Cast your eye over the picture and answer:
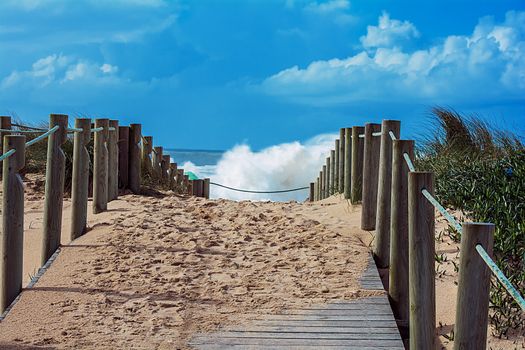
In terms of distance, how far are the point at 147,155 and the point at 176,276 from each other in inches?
253

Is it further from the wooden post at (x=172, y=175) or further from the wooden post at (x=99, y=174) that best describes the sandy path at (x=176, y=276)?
the wooden post at (x=172, y=175)

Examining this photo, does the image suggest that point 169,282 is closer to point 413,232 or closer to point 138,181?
point 413,232

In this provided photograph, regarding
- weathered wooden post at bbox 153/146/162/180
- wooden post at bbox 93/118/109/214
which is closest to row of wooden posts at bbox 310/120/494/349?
wooden post at bbox 93/118/109/214

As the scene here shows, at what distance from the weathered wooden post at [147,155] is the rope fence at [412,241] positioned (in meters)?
4.14

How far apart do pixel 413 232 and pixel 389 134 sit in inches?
104

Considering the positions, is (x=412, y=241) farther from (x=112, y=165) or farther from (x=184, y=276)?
(x=112, y=165)

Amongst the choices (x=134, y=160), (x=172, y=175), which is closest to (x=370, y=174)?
(x=134, y=160)

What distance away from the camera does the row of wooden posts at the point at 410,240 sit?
10.0 feet

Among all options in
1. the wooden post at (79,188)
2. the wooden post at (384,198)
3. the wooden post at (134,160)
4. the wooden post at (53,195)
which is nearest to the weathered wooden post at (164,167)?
the wooden post at (134,160)

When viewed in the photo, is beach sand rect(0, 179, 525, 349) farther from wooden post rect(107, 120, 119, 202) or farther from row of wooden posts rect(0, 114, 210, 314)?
wooden post rect(107, 120, 119, 202)

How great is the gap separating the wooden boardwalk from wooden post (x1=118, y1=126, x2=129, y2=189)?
21.2 ft

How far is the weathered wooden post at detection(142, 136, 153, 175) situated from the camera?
12.1 metres

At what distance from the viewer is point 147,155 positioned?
12.2m

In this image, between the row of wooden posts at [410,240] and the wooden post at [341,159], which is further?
the wooden post at [341,159]
